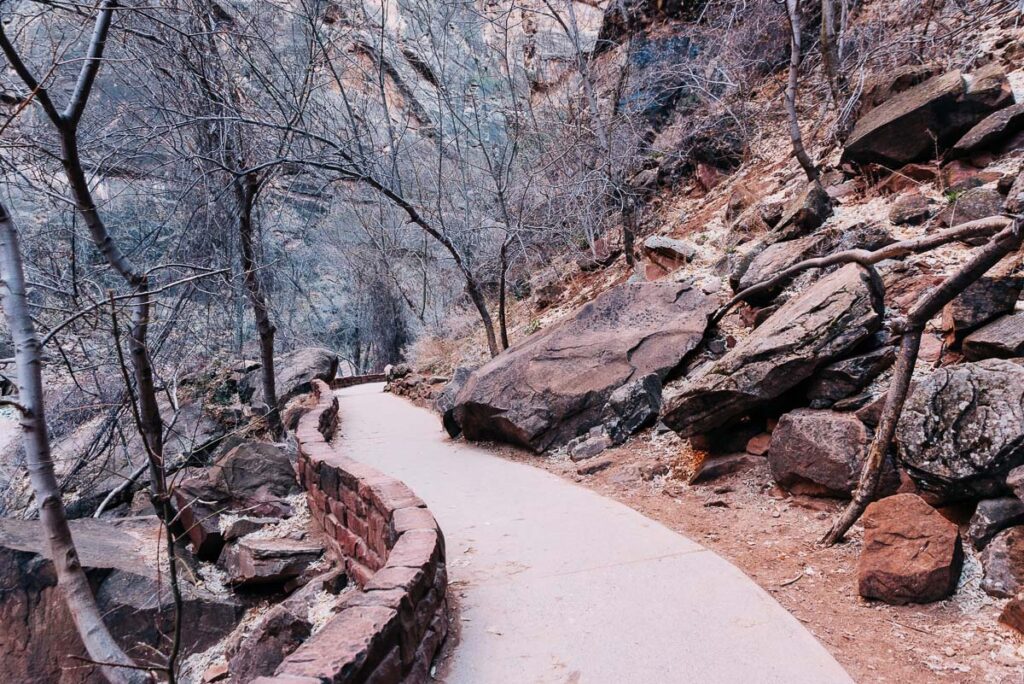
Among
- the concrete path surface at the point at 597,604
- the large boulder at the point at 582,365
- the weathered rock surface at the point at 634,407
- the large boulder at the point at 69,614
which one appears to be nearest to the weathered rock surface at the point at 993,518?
the concrete path surface at the point at 597,604

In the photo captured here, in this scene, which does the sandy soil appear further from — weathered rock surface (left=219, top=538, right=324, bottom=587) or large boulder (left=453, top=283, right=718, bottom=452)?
weathered rock surface (left=219, top=538, right=324, bottom=587)

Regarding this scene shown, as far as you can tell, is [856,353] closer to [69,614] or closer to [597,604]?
[597,604]

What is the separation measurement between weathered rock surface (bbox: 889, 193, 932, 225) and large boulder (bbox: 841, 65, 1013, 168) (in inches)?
35.2

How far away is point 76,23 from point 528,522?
549 centimetres

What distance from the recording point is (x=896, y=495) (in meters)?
3.32

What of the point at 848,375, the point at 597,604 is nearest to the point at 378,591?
the point at 597,604

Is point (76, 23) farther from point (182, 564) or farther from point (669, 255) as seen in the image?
point (669, 255)

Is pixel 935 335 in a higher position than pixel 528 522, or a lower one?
higher

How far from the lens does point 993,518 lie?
116 inches

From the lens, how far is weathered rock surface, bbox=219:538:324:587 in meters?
5.05

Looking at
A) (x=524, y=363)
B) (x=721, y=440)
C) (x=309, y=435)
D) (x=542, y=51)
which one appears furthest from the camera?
(x=542, y=51)

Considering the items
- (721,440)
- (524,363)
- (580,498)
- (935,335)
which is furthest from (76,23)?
(935,335)

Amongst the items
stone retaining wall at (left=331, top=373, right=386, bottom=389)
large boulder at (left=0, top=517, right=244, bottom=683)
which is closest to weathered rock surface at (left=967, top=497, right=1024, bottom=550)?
large boulder at (left=0, top=517, right=244, bottom=683)

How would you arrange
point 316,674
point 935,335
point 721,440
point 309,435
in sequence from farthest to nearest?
point 309,435, point 721,440, point 935,335, point 316,674
